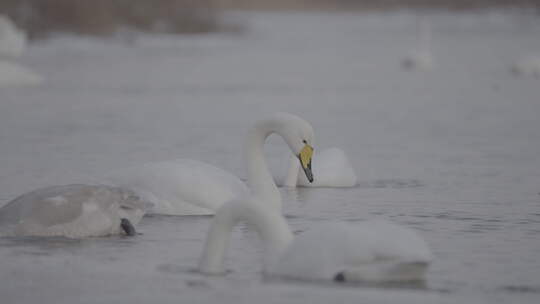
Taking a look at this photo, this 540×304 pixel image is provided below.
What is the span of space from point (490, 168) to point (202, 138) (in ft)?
13.2

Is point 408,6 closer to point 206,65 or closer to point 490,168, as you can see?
point 206,65

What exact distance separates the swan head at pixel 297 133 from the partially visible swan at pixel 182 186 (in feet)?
1.46

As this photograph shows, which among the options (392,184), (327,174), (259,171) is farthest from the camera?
(392,184)

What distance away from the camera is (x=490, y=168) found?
1206 centimetres

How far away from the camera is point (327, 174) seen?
1068 cm

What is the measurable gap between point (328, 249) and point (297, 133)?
6.40ft

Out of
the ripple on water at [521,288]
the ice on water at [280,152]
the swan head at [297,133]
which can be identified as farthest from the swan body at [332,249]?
the swan head at [297,133]

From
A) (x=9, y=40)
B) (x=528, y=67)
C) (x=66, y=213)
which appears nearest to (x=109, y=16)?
(x=9, y=40)

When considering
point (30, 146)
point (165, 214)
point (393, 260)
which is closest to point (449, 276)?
point (393, 260)

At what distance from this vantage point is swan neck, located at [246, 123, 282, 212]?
859cm

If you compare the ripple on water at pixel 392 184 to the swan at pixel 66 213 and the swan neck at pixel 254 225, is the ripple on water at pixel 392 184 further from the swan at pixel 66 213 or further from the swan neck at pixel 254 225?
the swan neck at pixel 254 225

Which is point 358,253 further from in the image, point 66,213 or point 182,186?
point 182,186

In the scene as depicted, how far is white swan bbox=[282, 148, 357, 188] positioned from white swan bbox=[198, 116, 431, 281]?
3.70 m

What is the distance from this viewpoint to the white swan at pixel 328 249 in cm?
634
